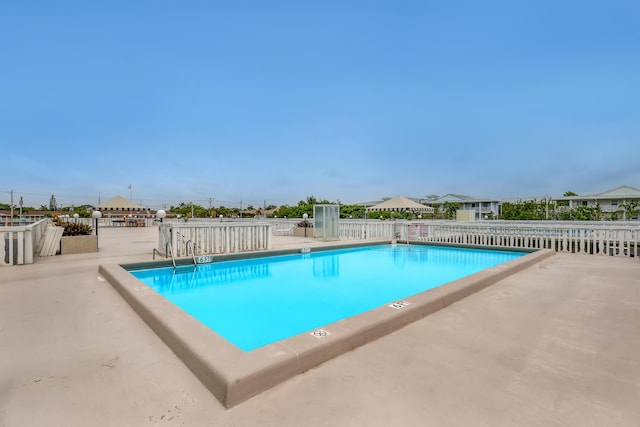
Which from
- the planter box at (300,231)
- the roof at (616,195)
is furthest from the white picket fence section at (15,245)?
the roof at (616,195)

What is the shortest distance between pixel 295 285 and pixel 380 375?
3.89m

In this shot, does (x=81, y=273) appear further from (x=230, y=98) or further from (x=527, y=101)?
(x=527, y=101)

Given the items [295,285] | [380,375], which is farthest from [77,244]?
[380,375]

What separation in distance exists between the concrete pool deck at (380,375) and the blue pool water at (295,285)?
4.06 ft

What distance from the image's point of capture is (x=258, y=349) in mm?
2154

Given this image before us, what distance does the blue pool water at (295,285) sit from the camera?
154 inches

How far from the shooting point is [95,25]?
9.48 meters

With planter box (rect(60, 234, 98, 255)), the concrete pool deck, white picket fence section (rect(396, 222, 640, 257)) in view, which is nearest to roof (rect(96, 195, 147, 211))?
planter box (rect(60, 234, 98, 255))

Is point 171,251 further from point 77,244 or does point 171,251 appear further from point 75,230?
point 75,230

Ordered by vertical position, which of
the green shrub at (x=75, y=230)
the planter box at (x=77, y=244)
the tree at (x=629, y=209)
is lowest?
the planter box at (x=77, y=244)

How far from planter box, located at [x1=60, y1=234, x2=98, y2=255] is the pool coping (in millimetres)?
5469

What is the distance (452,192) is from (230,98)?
42830 mm

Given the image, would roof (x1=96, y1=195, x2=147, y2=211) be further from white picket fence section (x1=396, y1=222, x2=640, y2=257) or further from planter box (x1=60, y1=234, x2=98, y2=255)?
white picket fence section (x1=396, y1=222, x2=640, y2=257)

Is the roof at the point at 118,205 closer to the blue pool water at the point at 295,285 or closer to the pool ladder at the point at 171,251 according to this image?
the pool ladder at the point at 171,251
